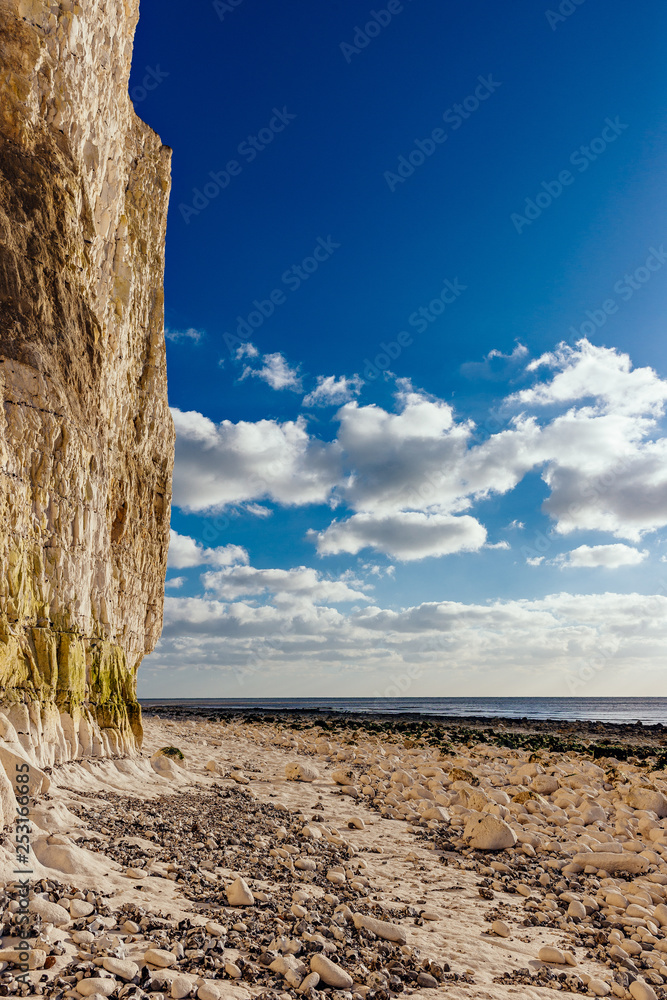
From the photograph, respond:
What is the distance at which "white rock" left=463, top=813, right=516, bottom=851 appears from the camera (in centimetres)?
838

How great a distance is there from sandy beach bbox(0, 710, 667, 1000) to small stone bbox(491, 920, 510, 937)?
17 mm

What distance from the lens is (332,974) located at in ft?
13.0

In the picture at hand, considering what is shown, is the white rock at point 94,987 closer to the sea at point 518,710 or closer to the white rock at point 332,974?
the white rock at point 332,974

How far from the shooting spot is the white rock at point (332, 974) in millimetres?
3965

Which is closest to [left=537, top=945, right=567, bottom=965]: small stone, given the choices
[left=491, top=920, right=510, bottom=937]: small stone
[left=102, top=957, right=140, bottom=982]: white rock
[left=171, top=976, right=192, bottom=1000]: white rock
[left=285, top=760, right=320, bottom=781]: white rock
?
[left=491, top=920, right=510, bottom=937]: small stone

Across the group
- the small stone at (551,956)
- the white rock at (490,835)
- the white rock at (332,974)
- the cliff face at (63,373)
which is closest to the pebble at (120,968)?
the white rock at (332,974)

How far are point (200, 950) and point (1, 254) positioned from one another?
8937mm

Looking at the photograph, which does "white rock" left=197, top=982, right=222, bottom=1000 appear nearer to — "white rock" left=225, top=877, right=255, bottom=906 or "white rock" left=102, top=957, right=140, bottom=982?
"white rock" left=102, top=957, right=140, bottom=982

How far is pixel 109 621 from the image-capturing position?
1025 cm

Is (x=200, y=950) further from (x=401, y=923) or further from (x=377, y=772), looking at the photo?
(x=377, y=772)

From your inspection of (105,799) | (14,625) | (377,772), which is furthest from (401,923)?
(377,772)

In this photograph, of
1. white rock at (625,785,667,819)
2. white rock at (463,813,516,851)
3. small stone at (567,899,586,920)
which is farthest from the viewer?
white rock at (625,785,667,819)

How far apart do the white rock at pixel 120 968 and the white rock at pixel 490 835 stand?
643 centimetres

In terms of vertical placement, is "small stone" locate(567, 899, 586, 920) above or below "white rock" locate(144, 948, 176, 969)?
below
